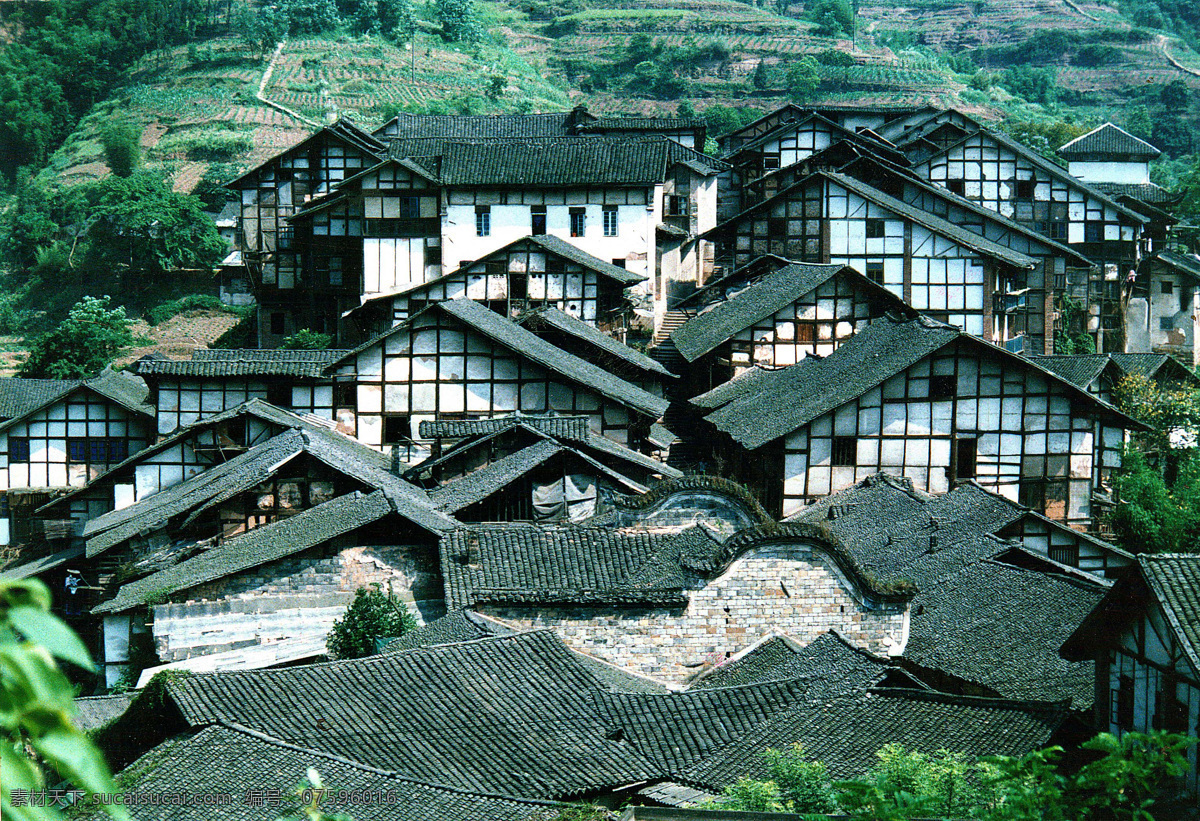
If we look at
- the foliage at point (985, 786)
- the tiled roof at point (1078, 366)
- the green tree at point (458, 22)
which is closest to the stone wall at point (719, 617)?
the foliage at point (985, 786)

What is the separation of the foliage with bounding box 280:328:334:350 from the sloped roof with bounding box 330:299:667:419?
8.92m

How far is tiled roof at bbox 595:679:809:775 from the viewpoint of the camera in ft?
68.6

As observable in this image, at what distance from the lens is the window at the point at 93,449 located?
142 ft

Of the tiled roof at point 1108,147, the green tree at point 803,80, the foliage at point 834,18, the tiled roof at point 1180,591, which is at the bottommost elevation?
the tiled roof at point 1180,591

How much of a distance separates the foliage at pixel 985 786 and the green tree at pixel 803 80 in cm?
10780

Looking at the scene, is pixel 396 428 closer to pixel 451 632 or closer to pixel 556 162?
pixel 556 162

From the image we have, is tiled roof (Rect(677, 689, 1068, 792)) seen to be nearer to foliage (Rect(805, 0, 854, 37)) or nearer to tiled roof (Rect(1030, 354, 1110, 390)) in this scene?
tiled roof (Rect(1030, 354, 1110, 390))

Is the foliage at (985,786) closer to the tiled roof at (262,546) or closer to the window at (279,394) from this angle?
the tiled roof at (262,546)

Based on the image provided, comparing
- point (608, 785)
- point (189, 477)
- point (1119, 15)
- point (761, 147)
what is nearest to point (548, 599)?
point (608, 785)

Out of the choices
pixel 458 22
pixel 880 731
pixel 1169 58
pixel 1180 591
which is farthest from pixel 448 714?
pixel 1169 58

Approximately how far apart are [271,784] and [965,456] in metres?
23.9

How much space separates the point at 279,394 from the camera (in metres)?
40.1

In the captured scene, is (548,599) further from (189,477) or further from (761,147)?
(761,147)

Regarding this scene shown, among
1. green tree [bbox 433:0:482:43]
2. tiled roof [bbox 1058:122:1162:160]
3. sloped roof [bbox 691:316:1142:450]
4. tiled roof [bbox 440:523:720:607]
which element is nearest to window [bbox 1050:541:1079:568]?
sloped roof [bbox 691:316:1142:450]
